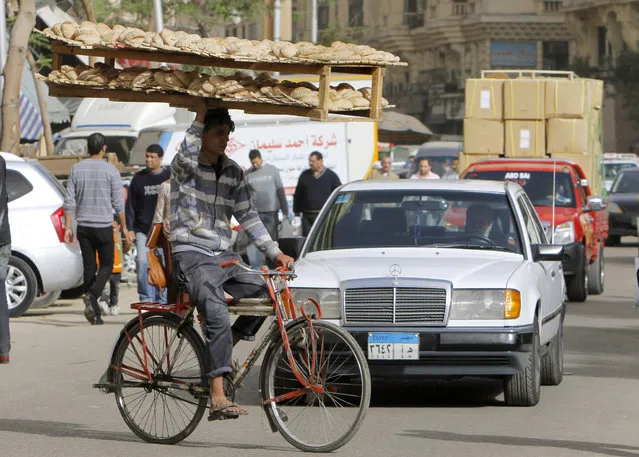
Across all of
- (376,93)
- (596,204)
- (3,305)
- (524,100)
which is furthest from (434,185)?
(524,100)

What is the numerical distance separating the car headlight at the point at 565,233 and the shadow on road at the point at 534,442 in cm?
940

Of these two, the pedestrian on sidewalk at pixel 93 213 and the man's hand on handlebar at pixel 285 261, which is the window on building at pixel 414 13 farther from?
the man's hand on handlebar at pixel 285 261

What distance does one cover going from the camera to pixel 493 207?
11.2 metres

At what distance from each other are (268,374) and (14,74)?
1360 centimetres

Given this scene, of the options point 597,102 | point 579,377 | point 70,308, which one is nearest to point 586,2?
point 597,102

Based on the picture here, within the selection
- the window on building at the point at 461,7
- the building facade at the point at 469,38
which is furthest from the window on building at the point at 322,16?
the window on building at the point at 461,7

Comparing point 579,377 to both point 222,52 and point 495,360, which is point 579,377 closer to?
point 495,360

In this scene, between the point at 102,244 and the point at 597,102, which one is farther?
the point at 597,102

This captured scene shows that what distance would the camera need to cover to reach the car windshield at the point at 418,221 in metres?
11.0

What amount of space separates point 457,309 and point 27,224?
795 centimetres

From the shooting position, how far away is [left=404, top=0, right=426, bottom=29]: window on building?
84625 mm

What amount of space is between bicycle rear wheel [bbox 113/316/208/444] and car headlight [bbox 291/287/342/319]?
1.47 m

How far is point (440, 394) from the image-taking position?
427 inches

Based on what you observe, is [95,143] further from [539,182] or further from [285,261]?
[285,261]
